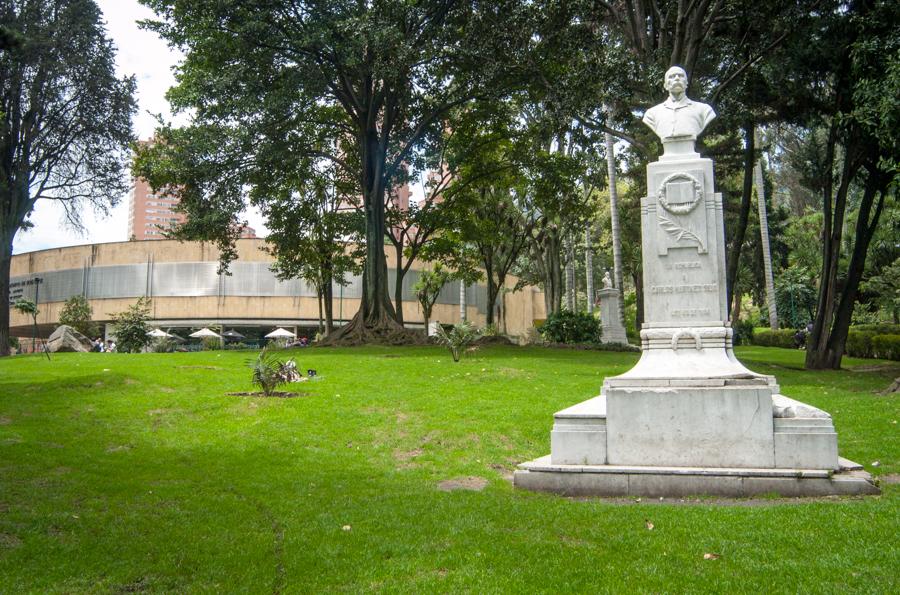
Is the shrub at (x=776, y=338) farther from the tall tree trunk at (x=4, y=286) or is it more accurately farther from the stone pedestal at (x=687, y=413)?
the tall tree trunk at (x=4, y=286)

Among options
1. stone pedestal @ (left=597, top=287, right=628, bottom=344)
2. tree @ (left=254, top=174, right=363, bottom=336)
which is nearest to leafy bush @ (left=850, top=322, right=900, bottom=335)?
stone pedestal @ (left=597, top=287, right=628, bottom=344)

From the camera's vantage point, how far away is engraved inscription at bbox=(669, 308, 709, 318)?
831 centimetres

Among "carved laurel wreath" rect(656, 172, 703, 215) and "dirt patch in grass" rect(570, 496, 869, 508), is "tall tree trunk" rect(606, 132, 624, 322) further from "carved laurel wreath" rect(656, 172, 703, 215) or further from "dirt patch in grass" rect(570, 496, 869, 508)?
"dirt patch in grass" rect(570, 496, 869, 508)

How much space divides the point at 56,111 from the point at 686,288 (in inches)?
1172

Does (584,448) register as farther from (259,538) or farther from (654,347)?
(259,538)

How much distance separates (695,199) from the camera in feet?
27.9

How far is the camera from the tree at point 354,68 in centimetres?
2100

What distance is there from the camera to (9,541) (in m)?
5.91

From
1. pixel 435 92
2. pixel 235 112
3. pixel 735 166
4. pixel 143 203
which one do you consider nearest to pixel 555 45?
pixel 435 92

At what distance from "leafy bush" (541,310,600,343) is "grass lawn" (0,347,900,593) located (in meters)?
16.3

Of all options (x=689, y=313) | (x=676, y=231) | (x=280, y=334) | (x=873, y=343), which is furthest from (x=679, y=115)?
(x=280, y=334)

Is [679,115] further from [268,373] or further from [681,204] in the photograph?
[268,373]

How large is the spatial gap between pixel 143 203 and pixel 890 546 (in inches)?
7112

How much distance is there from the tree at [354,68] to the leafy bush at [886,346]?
58.0 ft
